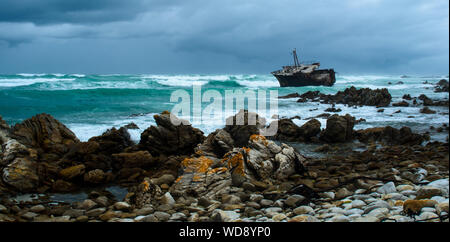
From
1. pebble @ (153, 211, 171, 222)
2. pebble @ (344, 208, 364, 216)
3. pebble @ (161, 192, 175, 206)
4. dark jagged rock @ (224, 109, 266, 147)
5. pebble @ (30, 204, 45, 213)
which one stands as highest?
dark jagged rock @ (224, 109, 266, 147)

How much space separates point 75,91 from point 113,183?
30.5 m

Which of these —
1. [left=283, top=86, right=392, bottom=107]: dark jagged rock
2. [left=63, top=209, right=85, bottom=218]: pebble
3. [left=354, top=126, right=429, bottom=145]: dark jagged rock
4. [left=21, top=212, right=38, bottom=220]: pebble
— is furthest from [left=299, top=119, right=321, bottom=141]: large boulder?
[left=283, top=86, right=392, bottom=107]: dark jagged rock

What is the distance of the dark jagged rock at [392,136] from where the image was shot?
10.0m

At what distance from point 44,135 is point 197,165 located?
4954 millimetres

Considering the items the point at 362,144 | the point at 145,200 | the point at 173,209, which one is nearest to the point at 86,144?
the point at 145,200

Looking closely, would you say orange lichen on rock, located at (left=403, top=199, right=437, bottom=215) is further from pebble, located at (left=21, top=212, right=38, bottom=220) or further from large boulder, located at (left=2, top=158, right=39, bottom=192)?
large boulder, located at (left=2, top=158, right=39, bottom=192)

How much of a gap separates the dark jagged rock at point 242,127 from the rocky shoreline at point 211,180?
0.12 feet

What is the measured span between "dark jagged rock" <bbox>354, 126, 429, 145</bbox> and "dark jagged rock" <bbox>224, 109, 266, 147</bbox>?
4.19m

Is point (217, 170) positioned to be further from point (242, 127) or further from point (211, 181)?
point (242, 127)

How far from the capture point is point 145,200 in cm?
482

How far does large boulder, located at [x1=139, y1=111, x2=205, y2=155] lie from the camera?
8.59 meters

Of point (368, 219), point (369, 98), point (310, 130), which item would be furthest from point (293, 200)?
point (369, 98)
